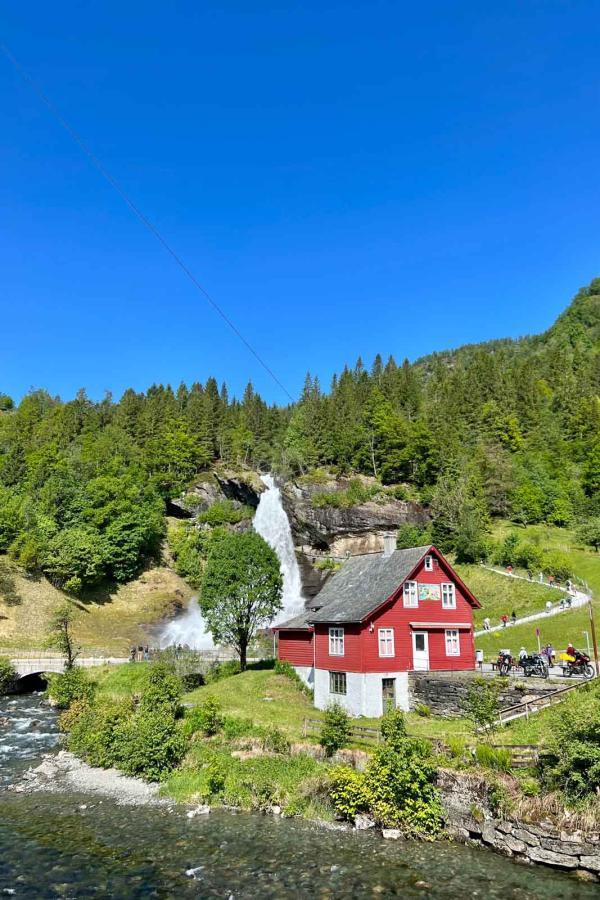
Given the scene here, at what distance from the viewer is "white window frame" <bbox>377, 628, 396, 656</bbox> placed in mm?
32281

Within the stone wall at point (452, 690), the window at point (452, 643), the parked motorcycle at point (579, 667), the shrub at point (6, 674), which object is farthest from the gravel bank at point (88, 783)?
the parked motorcycle at point (579, 667)

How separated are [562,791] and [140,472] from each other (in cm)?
8230

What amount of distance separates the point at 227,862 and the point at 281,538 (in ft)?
209

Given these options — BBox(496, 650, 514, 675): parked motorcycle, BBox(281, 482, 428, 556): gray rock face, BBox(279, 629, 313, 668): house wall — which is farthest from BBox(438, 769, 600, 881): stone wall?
BBox(281, 482, 428, 556): gray rock face

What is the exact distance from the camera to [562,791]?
17094 mm

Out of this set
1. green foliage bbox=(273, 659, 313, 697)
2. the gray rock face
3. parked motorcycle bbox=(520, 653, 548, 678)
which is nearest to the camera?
parked motorcycle bbox=(520, 653, 548, 678)

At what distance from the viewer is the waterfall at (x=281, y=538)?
70.7 meters

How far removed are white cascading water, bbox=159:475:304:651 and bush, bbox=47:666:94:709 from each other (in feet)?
46.6

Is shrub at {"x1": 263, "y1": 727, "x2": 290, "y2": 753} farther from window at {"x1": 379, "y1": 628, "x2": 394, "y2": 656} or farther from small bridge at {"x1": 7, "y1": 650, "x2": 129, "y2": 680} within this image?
small bridge at {"x1": 7, "y1": 650, "x2": 129, "y2": 680}

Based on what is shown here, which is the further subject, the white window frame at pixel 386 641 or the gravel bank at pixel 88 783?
the white window frame at pixel 386 641

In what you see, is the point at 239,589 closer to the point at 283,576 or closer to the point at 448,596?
the point at 448,596

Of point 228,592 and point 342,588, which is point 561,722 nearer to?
point 342,588

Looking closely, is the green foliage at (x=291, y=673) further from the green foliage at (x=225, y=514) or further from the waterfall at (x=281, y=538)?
the green foliage at (x=225, y=514)

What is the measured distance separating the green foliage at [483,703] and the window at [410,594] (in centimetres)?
646
